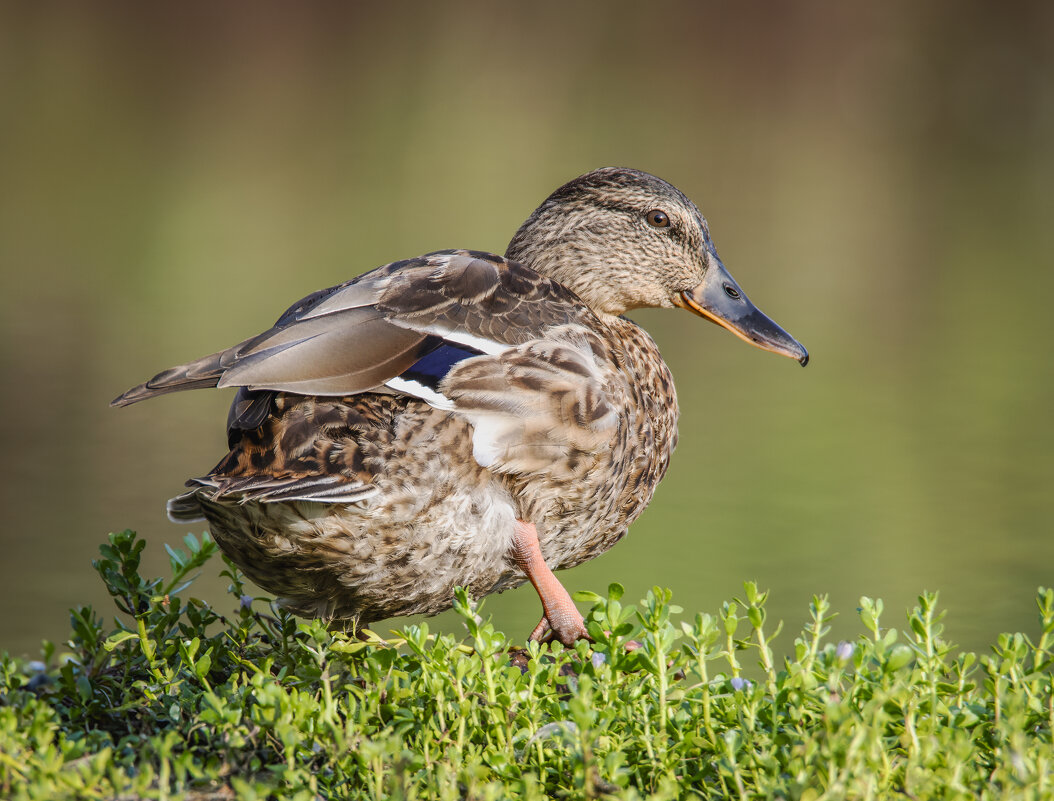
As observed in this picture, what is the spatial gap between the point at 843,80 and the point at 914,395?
355 inches

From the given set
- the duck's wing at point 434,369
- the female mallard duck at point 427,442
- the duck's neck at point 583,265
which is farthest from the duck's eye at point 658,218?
the duck's wing at point 434,369

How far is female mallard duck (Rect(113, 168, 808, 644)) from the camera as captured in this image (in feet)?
9.01

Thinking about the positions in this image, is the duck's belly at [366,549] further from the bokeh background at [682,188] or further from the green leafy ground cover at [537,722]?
the bokeh background at [682,188]

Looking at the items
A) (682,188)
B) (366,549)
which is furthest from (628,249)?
(682,188)

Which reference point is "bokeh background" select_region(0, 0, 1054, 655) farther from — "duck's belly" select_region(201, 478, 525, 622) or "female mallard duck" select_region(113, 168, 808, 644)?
"duck's belly" select_region(201, 478, 525, 622)

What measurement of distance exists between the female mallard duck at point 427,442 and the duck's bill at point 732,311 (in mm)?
578

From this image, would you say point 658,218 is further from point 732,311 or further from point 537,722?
point 537,722

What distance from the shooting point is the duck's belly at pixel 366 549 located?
275 centimetres

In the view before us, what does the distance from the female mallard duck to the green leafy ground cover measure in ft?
0.67

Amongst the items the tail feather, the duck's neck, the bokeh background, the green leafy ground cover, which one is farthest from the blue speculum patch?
the bokeh background

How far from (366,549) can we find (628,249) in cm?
155

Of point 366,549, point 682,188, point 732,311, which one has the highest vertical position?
point 682,188

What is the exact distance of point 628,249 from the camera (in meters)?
3.97

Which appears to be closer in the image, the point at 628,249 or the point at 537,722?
the point at 537,722
